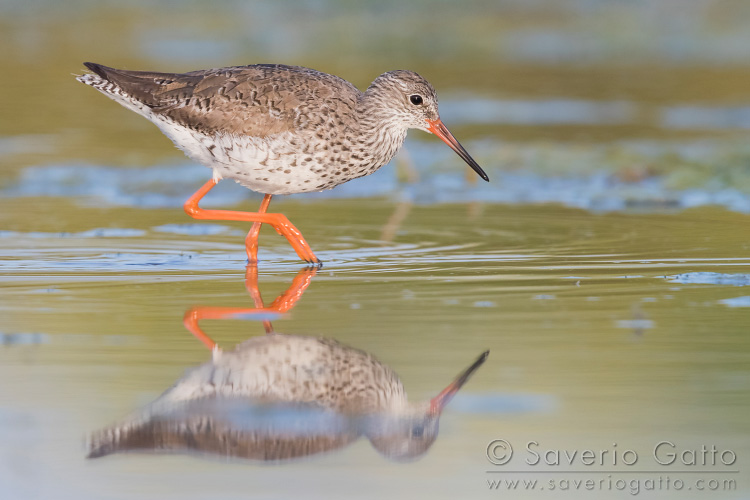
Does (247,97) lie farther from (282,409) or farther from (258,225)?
(282,409)

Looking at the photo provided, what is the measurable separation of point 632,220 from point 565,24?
45.7 ft

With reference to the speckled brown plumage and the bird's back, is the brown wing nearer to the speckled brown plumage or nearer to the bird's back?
the speckled brown plumage

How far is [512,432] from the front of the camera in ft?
15.3

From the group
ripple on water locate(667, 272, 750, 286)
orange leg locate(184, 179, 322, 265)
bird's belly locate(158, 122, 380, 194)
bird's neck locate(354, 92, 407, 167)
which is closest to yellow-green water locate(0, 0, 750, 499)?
ripple on water locate(667, 272, 750, 286)

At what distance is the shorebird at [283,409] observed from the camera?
454cm

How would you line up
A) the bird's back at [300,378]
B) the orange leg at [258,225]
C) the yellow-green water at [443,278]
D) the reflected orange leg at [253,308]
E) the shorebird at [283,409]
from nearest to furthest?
1. the yellow-green water at [443,278]
2. the shorebird at [283,409]
3. the bird's back at [300,378]
4. the reflected orange leg at [253,308]
5. the orange leg at [258,225]

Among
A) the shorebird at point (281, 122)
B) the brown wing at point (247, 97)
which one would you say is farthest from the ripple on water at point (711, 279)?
the brown wing at point (247, 97)

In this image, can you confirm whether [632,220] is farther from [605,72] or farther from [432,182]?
[605,72]

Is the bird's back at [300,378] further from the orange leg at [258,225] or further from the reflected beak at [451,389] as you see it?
the orange leg at [258,225]

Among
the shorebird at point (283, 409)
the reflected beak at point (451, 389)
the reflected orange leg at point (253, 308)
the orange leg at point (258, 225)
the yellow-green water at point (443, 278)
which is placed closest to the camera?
the yellow-green water at point (443, 278)

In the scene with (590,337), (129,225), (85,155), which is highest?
(590,337)

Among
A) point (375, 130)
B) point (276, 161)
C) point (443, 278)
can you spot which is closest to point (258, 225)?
point (276, 161)

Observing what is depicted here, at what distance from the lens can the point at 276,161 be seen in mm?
8289

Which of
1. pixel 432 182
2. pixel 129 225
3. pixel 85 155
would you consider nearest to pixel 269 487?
pixel 129 225
